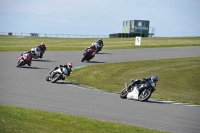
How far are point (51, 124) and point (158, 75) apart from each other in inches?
774

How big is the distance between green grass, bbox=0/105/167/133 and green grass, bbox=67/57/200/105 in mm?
8647

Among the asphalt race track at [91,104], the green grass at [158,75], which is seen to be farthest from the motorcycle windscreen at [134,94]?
the green grass at [158,75]

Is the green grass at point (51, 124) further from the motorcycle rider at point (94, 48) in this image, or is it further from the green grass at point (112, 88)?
the motorcycle rider at point (94, 48)

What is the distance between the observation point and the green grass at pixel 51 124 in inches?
414

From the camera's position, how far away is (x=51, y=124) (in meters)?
11.9

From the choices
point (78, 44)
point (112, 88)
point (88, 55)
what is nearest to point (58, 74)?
point (112, 88)

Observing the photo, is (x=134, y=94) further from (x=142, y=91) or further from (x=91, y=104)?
(x=91, y=104)

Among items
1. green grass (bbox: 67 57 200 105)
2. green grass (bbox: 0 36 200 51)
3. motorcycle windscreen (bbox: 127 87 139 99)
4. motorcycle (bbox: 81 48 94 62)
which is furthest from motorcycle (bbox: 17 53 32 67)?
green grass (bbox: 0 36 200 51)

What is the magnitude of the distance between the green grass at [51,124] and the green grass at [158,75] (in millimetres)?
8647

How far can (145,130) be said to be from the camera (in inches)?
507

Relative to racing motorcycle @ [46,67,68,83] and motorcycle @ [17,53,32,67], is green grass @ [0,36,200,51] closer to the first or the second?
motorcycle @ [17,53,32,67]

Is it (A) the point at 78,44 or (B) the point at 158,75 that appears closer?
(B) the point at 158,75

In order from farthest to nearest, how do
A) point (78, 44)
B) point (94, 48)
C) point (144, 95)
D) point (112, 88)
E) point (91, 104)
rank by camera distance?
1. point (78, 44)
2. point (94, 48)
3. point (112, 88)
4. point (144, 95)
5. point (91, 104)

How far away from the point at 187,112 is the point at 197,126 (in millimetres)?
2981
